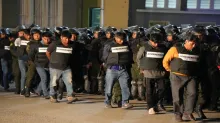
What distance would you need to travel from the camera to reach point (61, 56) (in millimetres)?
11047

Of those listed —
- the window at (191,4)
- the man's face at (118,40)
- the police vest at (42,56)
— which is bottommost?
the police vest at (42,56)

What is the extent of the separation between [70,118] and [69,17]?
1485 cm

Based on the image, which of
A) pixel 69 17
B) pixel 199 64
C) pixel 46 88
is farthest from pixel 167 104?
pixel 69 17

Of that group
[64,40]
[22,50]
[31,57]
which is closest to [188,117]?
[64,40]

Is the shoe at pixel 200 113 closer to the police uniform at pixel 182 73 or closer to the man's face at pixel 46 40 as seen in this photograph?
the police uniform at pixel 182 73

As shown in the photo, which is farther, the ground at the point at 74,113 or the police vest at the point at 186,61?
the ground at the point at 74,113

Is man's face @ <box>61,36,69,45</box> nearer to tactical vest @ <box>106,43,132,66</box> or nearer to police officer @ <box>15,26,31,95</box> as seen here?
tactical vest @ <box>106,43,132,66</box>

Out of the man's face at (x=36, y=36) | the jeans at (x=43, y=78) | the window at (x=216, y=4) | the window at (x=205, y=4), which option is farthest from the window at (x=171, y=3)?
the jeans at (x=43, y=78)

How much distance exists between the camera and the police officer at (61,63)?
434 inches

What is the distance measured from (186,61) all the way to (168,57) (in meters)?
0.39

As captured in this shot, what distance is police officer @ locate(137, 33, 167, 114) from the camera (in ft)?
32.2

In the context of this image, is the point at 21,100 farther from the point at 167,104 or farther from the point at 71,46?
the point at 167,104

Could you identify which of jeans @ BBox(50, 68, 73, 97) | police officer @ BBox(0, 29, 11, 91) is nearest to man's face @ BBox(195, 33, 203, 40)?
jeans @ BBox(50, 68, 73, 97)

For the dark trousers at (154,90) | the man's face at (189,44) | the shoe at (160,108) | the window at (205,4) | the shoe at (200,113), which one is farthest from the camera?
the window at (205,4)
